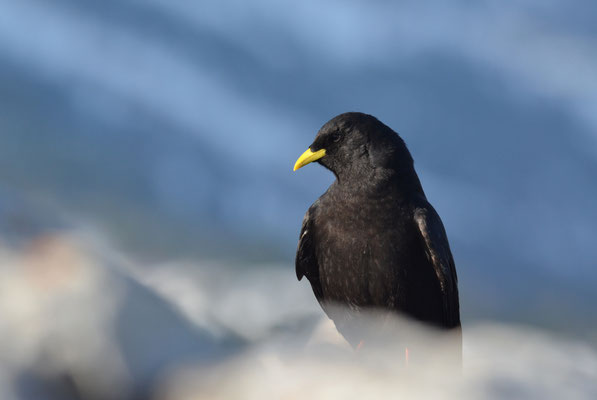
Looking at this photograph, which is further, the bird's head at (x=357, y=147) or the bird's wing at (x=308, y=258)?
the bird's wing at (x=308, y=258)

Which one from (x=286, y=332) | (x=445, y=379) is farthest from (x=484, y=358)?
(x=286, y=332)

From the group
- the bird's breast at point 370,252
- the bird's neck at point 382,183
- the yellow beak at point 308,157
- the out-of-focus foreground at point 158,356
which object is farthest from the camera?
the yellow beak at point 308,157

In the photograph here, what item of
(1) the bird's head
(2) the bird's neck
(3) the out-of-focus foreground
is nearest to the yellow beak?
(1) the bird's head

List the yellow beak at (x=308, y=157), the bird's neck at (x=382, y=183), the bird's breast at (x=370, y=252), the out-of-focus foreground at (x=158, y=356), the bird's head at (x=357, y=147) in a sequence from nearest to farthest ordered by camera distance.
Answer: the out-of-focus foreground at (x=158, y=356) → the bird's breast at (x=370, y=252) → the bird's neck at (x=382, y=183) → the bird's head at (x=357, y=147) → the yellow beak at (x=308, y=157)

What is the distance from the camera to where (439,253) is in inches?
250

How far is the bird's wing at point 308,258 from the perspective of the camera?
22.9 feet

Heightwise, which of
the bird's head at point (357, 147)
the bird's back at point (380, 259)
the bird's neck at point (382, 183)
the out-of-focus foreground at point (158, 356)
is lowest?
the out-of-focus foreground at point (158, 356)

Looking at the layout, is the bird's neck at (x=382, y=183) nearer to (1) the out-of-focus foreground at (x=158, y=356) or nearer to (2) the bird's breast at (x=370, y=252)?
(2) the bird's breast at (x=370, y=252)

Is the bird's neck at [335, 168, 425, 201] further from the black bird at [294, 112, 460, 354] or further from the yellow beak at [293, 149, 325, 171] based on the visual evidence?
the yellow beak at [293, 149, 325, 171]

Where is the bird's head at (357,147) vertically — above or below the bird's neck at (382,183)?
above

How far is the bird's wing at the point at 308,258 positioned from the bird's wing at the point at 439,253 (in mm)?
1216

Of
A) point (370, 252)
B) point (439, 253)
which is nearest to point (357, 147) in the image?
point (370, 252)

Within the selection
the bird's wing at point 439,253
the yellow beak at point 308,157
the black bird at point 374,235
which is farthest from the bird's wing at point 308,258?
the bird's wing at point 439,253

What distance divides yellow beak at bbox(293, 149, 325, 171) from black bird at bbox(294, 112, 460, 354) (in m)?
0.01
